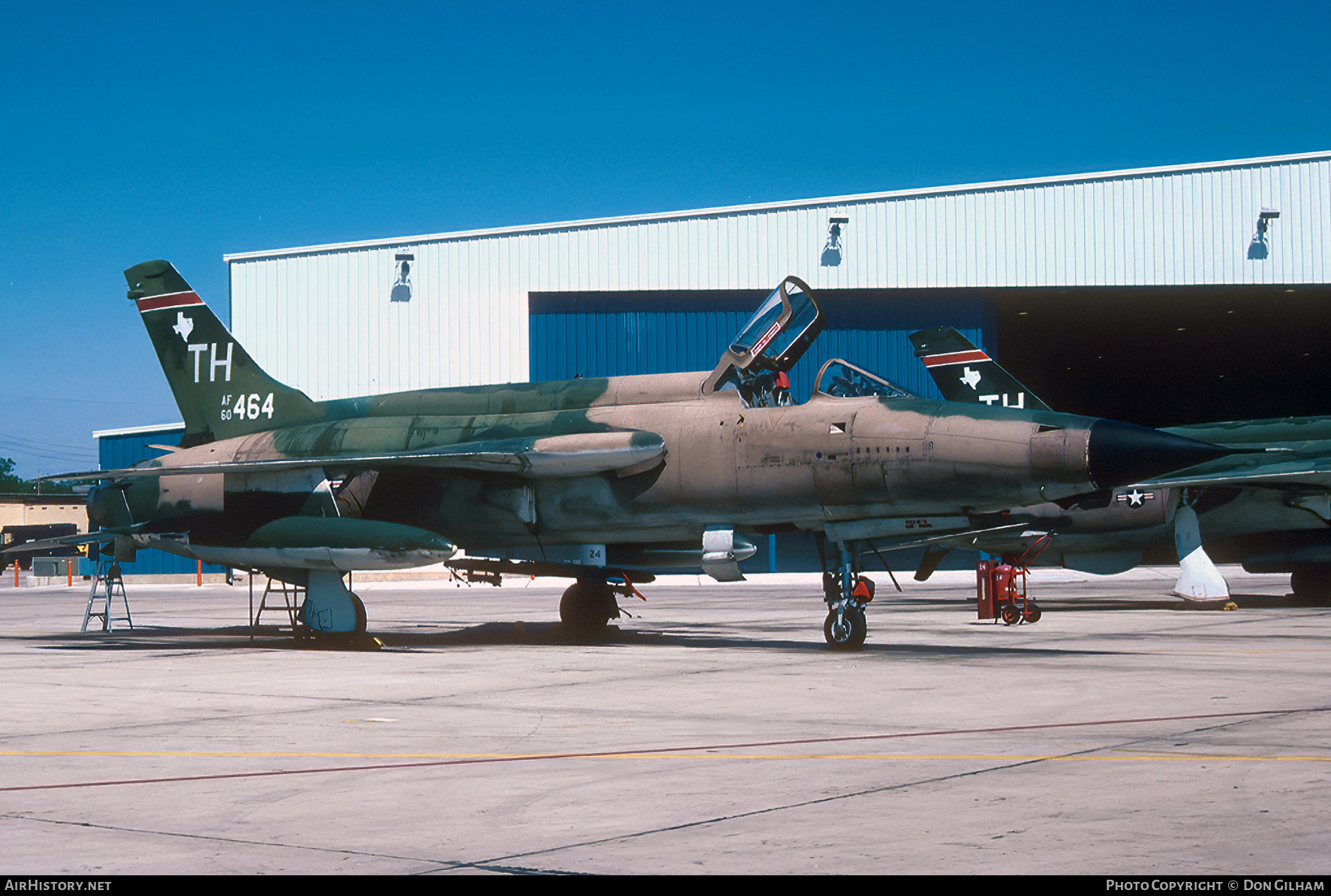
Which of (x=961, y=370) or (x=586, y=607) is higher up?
(x=961, y=370)

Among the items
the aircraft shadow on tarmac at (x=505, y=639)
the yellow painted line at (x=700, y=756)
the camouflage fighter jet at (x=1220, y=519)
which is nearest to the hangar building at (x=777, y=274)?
the camouflage fighter jet at (x=1220, y=519)

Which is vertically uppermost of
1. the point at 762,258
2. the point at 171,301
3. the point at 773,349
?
the point at 762,258

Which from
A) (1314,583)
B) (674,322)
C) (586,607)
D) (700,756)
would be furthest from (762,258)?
(700,756)

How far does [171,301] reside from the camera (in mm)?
18219

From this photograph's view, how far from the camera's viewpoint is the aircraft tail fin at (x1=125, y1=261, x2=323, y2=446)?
1811cm

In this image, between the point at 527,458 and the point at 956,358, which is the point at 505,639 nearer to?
the point at 527,458

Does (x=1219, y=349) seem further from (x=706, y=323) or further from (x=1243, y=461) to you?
(x=1243, y=461)

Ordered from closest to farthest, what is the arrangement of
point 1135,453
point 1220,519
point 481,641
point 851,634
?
point 1135,453 → point 851,634 → point 481,641 → point 1220,519

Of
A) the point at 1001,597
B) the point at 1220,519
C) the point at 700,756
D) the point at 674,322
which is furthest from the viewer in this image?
the point at 674,322

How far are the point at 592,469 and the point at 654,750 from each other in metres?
7.13

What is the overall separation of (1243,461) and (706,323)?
62.1 ft

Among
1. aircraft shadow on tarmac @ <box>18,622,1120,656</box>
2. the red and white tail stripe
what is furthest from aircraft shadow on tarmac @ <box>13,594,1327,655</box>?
the red and white tail stripe

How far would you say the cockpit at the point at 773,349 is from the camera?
566 inches

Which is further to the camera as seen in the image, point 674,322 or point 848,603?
point 674,322
